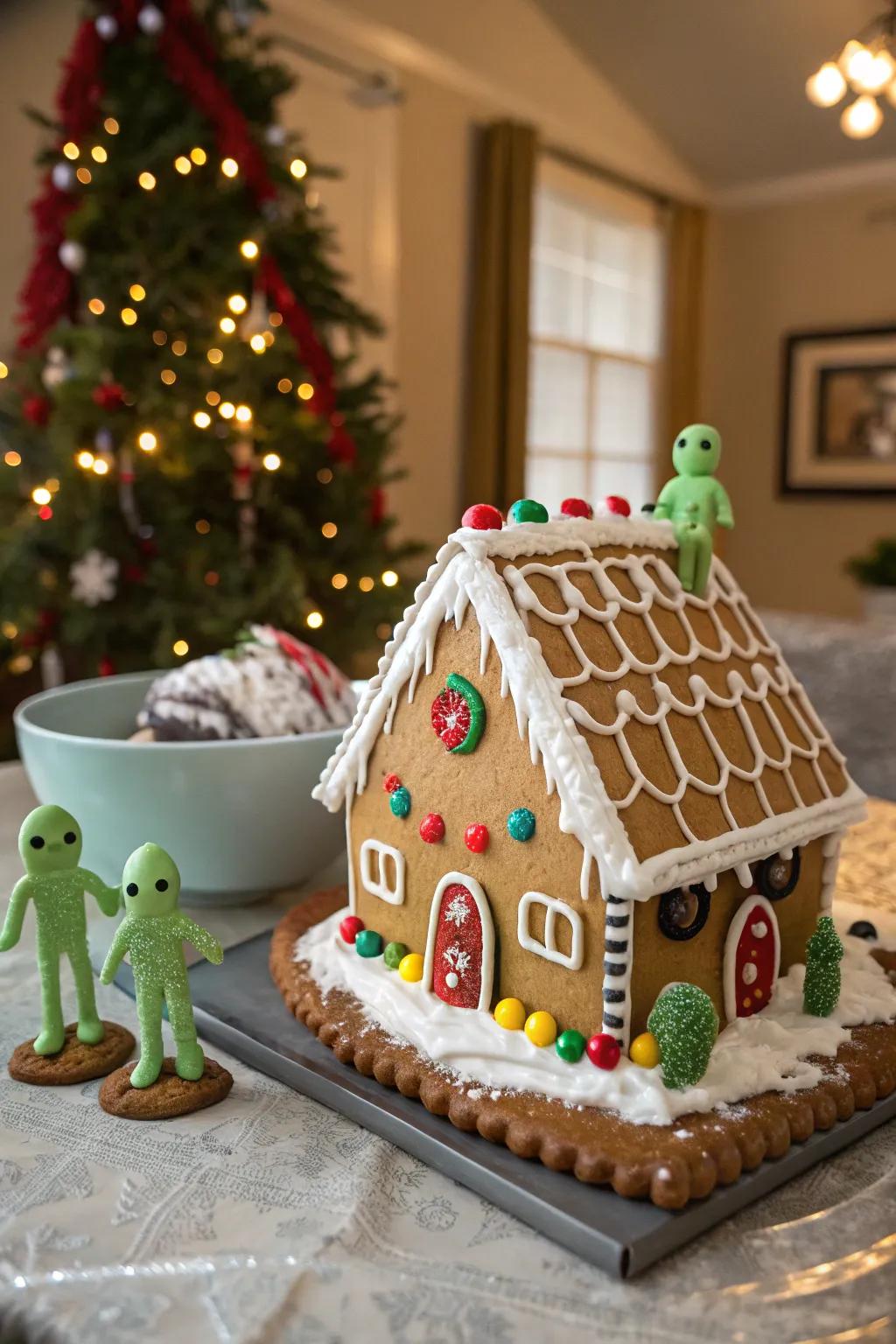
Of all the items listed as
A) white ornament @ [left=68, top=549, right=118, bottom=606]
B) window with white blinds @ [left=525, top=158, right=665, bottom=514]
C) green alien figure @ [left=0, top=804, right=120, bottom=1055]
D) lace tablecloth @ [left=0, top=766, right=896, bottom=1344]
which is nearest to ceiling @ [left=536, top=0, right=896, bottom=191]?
window with white blinds @ [left=525, top=158, right=665, bottom=514]

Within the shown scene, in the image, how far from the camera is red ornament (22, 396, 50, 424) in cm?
212

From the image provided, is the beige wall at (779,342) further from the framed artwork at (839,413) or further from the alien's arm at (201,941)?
the alien's arm at (201,941)

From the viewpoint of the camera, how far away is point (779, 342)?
522 cm

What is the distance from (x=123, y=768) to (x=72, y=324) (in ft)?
5.38

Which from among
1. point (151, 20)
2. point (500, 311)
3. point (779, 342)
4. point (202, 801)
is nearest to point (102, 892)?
point (202, 801)

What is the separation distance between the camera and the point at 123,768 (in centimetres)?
84

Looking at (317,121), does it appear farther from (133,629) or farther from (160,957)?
(160,957)

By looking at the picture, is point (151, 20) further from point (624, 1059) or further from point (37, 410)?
point (624, 1059)

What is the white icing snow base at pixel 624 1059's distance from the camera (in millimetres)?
596

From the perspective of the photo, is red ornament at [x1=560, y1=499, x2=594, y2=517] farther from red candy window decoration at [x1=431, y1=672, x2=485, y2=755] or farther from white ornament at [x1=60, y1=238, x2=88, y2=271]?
white ornament at [x1=60, y1=238, x2=88, y2=271]

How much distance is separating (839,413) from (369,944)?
4.86 m

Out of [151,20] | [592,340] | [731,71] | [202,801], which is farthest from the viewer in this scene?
[592,340]

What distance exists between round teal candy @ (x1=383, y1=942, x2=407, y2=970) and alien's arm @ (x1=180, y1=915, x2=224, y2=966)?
14cm

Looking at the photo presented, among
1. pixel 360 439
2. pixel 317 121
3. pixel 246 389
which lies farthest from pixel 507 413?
pixel 246 389
